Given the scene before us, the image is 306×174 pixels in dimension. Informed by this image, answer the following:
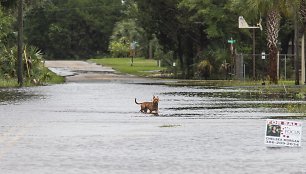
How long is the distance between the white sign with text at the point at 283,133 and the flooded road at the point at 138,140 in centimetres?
23

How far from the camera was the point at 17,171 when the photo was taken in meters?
13.4

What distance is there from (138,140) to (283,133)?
3.25 meters

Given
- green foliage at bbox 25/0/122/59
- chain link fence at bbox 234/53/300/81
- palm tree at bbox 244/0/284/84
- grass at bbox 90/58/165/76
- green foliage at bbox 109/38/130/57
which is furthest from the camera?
green foliage at bbox 25/0/122/59

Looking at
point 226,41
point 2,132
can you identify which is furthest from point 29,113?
point 226,41

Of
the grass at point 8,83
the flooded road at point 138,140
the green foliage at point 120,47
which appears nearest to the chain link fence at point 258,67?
the grass at point 8,83

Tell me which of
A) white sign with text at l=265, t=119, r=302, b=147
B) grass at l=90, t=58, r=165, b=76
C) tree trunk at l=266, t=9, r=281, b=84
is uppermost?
tree trunk at l=266, t=9, r=281, b=84

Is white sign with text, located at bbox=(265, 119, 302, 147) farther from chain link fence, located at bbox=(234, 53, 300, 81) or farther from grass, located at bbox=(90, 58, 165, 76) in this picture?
grass, located at bbox=(90, 58, 165, 76)

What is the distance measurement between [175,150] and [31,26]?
135991 mm

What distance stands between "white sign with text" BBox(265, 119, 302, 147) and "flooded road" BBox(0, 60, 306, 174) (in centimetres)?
23

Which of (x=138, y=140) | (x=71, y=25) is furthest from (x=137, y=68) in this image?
(x=138, y=140)

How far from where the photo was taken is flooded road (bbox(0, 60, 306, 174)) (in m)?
14.1

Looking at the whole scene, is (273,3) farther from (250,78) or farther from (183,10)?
(183,10)

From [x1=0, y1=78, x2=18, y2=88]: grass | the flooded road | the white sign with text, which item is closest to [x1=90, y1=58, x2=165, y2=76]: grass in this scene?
[x1=0, y1=78, x2=18, y2=88]: grass

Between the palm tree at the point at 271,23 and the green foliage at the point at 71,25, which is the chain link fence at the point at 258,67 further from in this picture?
the green foliage at the point at 71,25
